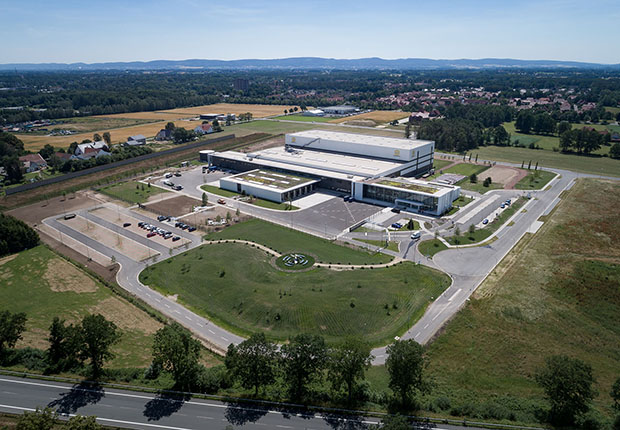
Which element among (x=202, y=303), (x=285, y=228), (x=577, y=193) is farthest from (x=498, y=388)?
(x=577, y=193)

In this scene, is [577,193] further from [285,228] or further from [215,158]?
[215,158]

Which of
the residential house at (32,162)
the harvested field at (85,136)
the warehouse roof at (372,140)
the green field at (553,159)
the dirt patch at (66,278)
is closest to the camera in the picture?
the dirt patch at (66,278)

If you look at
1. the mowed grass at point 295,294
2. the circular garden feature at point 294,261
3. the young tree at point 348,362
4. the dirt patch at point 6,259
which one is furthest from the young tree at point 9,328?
the young tree at point 348,362

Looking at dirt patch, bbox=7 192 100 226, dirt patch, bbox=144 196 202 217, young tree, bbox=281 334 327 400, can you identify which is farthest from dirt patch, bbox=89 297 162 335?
dirt patch, bbox=7 192 100 226

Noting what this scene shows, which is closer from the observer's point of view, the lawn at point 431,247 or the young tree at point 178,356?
the young tree at point 178,356

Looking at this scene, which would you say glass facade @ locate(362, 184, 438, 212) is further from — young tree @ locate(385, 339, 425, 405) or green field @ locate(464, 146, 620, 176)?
green field @ locate(464, 146, 620, 176)

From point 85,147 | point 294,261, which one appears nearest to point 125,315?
point 294,261

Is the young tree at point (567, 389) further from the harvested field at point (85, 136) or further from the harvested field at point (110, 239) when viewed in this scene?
the harvested field at point (85, 136)

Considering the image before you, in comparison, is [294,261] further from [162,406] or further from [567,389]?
[567,389]
